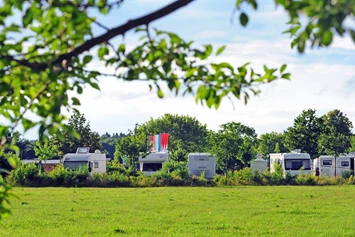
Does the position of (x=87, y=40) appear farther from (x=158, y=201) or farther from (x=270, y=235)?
(x=158, y=201)

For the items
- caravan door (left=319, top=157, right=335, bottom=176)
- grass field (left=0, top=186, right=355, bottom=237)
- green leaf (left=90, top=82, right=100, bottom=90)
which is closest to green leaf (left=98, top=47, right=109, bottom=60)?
green leaf (left=90, top=82, right=100, bottom=90)

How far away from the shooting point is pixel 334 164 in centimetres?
4778

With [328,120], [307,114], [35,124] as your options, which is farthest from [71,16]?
[328,120]

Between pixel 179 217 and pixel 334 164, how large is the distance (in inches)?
1325

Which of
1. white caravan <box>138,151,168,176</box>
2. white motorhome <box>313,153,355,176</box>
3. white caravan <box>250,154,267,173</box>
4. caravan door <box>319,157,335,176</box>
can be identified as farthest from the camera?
white caravan <box>250,154,267,173</box>

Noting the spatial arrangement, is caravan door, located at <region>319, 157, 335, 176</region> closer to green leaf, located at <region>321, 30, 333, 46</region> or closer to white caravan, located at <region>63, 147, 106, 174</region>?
white caravan, located at <region>63, 147, 106, 174</region>

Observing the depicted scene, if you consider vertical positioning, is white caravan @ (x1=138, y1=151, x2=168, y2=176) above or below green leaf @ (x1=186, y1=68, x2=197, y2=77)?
above

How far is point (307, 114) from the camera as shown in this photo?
4734 cm

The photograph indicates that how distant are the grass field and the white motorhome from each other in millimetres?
24957

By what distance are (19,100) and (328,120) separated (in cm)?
7543

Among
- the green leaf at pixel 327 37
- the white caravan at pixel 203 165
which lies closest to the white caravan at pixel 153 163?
the white caravan at pixel 203 165

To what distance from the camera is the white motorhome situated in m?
47.1

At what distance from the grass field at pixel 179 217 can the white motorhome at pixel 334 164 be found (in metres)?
25.0

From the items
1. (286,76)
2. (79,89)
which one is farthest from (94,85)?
(286,76)
